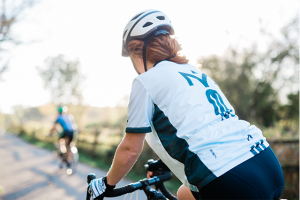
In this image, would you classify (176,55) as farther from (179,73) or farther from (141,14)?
(141,14)

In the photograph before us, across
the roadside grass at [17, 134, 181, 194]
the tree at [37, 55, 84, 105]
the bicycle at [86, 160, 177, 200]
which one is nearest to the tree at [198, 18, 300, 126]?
the roadside grass at [17, 134, 181, 194]

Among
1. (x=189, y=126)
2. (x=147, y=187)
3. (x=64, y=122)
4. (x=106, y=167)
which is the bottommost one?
(x=106, y=167)

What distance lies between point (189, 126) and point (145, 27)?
91 centimetres

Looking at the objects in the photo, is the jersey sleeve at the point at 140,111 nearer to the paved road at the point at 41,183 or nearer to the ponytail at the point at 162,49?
the ponytail at the point at 162,49

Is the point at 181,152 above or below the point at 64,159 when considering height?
above

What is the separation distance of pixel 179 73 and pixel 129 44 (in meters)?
0.60

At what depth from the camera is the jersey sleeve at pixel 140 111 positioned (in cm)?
116

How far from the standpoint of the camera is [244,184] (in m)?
1.02

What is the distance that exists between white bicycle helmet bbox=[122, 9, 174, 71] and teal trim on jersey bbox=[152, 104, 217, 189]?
56 cm

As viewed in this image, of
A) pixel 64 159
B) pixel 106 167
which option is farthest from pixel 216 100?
pixel 64 159

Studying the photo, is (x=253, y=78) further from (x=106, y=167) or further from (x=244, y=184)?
(x=244, y=184)

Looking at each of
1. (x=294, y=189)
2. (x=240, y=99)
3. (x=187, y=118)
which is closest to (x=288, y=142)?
(x=294, y=189)

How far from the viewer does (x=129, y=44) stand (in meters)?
1.65

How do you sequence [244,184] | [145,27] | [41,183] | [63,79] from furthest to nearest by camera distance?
[63,79]
[41,183]
[145,27]
[244,184]
